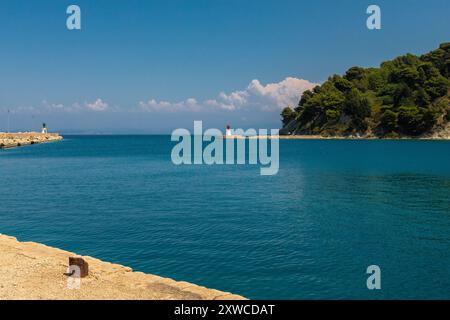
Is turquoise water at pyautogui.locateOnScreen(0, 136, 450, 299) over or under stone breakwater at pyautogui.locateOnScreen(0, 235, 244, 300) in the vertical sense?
under

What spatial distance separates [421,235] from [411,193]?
17.5 meters

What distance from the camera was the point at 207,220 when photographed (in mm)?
29219

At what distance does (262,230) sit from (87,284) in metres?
14.0

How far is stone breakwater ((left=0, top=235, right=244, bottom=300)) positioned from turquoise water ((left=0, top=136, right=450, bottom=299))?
302 cm

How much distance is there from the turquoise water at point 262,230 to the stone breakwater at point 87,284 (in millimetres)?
3021

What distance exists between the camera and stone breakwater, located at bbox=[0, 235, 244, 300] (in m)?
13.1

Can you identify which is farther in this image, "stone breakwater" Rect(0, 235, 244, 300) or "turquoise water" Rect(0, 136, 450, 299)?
"turquoise water" Rect(0, 136, 450, 299)

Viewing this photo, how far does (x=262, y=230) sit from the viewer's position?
2603 cm

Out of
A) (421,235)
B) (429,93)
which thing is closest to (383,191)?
(421,235)

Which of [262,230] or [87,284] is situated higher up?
[87,284]

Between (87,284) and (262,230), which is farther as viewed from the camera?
(262,230)
